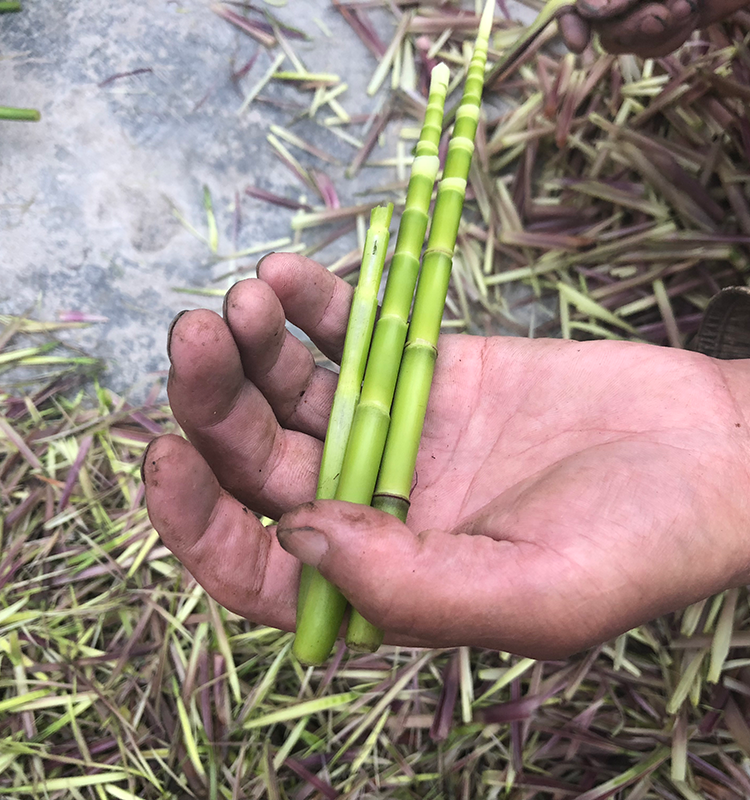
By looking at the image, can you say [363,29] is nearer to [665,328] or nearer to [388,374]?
[665,328]

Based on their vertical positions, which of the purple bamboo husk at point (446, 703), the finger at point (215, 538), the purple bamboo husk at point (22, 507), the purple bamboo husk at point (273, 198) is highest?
the purple bamboo husk at point (273, 198)

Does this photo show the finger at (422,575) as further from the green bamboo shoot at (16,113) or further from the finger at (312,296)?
the green bamboo shoot at (16,113)

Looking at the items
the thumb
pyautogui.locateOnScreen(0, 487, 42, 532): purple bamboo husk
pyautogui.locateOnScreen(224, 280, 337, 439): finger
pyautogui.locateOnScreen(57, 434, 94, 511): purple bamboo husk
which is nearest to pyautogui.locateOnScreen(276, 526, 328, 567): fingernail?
the thumb

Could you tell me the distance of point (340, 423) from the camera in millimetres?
1929

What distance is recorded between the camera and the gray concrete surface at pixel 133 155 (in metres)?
3.18

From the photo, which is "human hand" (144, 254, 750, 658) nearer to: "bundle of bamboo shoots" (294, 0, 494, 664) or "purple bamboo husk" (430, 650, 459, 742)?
"bundle of bamboo shoots" (294, 0, 494, 664)

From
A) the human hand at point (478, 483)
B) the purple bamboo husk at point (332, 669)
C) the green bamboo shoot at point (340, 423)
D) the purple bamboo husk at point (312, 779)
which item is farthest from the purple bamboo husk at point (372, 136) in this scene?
the purple bamboo husk at point (312, 779)

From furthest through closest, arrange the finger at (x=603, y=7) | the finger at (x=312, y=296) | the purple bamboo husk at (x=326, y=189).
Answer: the purple bamboo husk at (x=326, y=189)
the finger at (x=603, y=7)
the finger at (x=312, y=296)

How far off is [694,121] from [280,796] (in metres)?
→ 3.46

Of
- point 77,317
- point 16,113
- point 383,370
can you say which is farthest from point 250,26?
point 383,370

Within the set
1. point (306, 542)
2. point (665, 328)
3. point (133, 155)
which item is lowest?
point (306, 542)

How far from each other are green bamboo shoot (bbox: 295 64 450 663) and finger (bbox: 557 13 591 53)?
0.52 meters

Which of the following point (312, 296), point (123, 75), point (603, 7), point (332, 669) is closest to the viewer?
point (312, 296)

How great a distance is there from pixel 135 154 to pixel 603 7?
7.58ft
